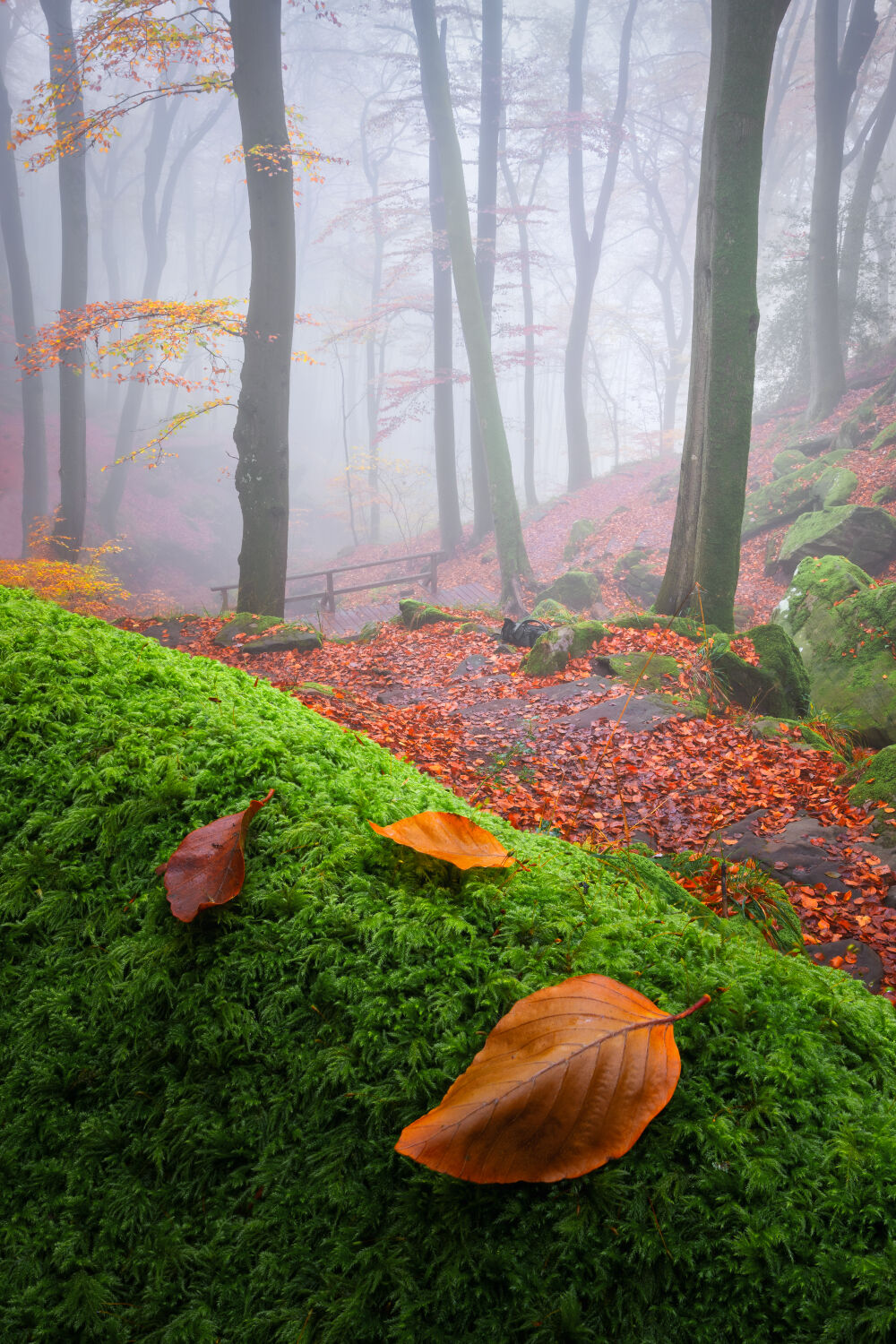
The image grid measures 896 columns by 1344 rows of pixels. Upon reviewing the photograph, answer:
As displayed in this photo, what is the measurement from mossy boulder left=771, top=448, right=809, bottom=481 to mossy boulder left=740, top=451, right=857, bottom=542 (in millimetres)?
441

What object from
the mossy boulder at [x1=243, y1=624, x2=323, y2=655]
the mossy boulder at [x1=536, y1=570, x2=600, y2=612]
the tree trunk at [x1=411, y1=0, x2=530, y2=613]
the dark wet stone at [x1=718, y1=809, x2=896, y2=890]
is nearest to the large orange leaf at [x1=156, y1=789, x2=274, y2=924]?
the dark wet stone at [x1=718, y1=809, x2=896, y2=890]

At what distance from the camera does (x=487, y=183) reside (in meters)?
18.7

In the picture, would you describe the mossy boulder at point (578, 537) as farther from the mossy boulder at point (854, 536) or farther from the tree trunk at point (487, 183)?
the mossy boulder at point (854, 536)

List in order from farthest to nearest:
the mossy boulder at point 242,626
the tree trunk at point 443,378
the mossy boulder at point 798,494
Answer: the tree trunk at point 443,378, the mossy boulder at point 798,494, the mossy boulder at point 242,626

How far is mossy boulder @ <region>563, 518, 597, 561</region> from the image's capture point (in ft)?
61.5

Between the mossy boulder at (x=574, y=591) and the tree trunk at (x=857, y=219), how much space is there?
11.5 m

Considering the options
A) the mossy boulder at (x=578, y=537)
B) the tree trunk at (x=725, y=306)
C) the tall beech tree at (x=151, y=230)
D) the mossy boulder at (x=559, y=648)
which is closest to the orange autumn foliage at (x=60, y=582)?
the mossy boulder at (x=559, y=648)

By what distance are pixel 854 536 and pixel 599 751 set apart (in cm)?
835

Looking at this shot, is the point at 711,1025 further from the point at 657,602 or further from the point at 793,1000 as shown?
the point at 657,602

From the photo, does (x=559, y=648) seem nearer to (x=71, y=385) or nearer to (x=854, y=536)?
(x=854, y=536)

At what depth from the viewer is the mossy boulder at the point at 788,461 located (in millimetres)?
15539

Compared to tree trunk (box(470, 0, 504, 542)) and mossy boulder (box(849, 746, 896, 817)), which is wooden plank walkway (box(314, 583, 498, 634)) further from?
mossy boulder (box(849, 746, 896, 817))

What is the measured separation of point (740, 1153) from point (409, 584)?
20.8 m

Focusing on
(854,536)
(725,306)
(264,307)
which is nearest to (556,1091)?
(725,306)
